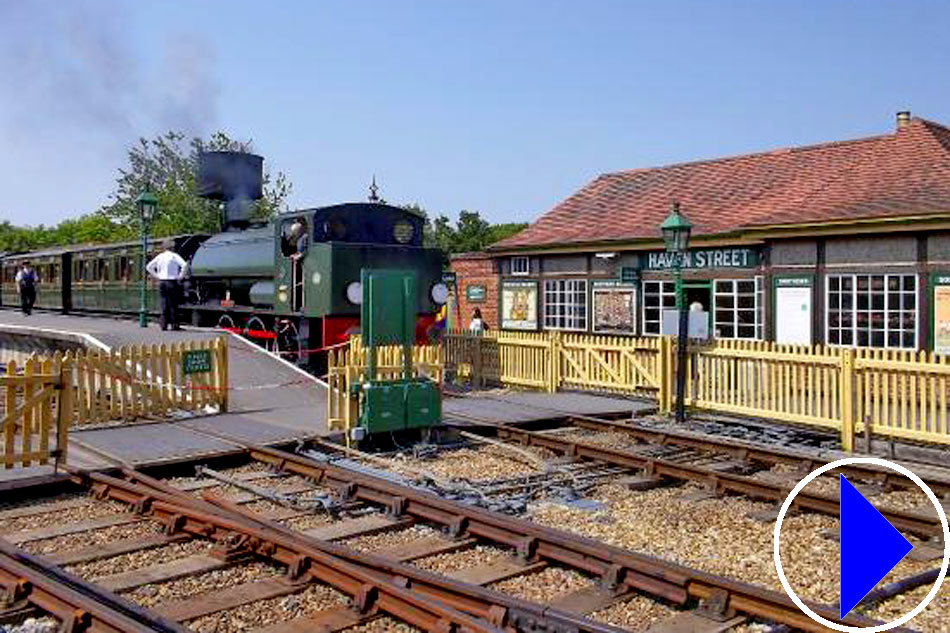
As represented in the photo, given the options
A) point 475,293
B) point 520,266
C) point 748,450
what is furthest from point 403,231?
point 475,293

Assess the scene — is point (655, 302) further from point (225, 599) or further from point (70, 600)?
point (70, 600)

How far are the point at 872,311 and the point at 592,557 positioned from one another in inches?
477

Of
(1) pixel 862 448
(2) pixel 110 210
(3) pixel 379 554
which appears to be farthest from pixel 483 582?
(2) pixel 110 210

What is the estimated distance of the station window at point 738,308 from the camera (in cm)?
1834

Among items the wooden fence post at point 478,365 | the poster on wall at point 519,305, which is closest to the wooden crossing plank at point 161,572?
the wooden fence post at point 478,365

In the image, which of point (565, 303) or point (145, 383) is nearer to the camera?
point (145, 383)

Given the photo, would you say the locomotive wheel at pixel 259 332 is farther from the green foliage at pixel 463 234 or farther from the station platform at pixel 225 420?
the green foliage at pixel 463 234

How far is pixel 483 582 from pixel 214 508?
8.49 ft

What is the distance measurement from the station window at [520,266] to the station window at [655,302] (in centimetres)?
410

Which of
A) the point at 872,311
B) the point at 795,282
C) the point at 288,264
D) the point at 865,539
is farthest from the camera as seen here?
the point at 795,282

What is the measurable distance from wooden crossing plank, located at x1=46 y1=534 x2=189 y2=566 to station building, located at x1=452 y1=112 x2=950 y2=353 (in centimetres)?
1300

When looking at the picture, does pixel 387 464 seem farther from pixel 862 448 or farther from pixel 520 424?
pixel 862 448

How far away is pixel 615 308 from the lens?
21.4 meters

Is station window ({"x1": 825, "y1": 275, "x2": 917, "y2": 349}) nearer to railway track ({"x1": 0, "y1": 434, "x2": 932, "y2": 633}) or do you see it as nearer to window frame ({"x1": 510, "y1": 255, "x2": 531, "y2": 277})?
window frame ({"x1": 510, "y1": 255, "x2": 531, "y2": 277})
